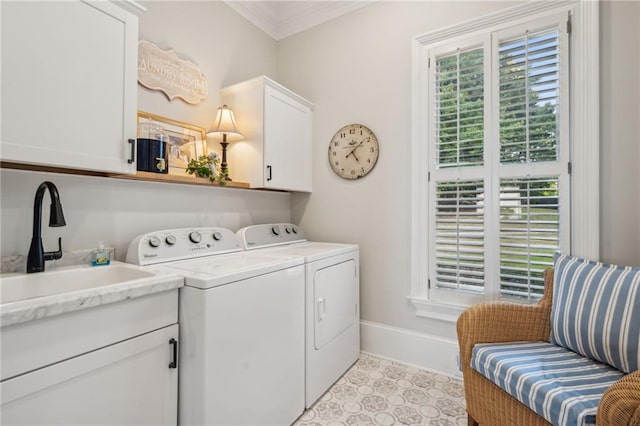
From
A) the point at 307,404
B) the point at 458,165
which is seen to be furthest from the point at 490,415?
the point at 458,165

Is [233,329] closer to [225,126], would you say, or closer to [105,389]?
[105,389]

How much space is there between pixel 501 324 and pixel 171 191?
2.01 metres

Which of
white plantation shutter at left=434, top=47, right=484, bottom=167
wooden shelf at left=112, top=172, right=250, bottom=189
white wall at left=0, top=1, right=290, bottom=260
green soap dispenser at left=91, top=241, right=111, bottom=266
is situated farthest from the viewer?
white plantation shutter at left=434, top=47, right=484, bottom=167

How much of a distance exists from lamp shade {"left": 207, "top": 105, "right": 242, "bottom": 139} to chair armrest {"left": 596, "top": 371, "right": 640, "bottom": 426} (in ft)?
7.26

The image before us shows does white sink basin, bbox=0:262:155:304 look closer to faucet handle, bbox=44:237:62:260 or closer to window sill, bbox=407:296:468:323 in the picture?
faucet handle, bbox=44:237:62:260

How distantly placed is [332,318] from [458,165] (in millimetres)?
1342

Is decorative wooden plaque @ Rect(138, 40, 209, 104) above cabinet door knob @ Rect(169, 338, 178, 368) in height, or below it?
above

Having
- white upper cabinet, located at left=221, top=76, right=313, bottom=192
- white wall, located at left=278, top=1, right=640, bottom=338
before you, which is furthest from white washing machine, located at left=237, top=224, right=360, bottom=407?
white upper cabinet, located at left=221, top=76, right=313, bottom=192

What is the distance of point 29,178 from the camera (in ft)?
4.48

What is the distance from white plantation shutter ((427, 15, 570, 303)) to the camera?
71.4 inches

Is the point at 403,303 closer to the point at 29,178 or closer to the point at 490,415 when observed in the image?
the point at 490,415

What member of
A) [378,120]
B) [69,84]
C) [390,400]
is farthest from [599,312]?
[69,84]

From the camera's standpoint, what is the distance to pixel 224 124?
6.95 ft

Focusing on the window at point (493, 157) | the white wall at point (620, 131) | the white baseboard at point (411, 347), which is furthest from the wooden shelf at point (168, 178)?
the white wall at point (620, 131)
